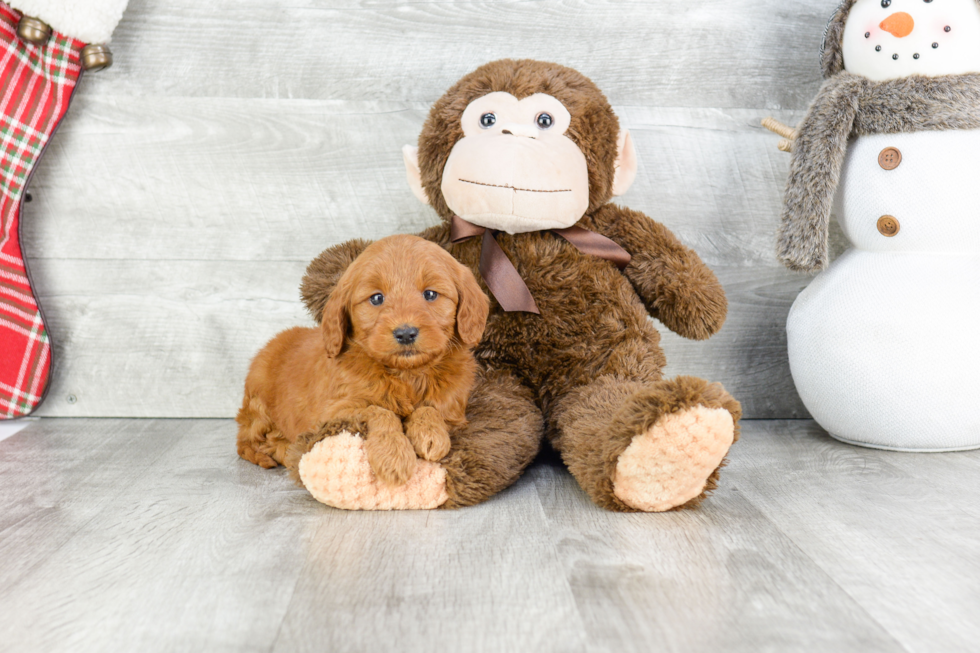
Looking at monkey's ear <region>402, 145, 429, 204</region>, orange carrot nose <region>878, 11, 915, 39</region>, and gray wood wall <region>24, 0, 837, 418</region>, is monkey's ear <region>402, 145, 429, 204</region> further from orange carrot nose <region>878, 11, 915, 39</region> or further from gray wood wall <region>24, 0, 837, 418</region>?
orange carrot nose <region>878, 11, 915, 39</region>

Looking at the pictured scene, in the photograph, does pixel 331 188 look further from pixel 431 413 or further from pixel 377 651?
pixel 377 651

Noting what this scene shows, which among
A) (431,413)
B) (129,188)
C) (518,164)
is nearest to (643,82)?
(518,164)

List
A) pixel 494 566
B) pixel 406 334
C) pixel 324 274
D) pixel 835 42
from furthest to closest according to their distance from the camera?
pixel 835 42, pixel 324 274, pixel 406 334, pixel 494 566

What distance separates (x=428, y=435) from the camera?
1098 millimetres

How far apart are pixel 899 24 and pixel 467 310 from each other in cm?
92

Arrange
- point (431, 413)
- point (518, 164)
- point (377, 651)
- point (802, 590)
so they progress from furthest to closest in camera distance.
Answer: point (518, 164) < point (431, 413) < point (802, 590) < point (377, 651)

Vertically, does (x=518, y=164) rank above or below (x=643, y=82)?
below

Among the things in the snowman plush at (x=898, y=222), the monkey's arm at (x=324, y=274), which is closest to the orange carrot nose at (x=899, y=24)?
the snowman plush at (x=898, y=222)

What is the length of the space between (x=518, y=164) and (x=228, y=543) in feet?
2.26

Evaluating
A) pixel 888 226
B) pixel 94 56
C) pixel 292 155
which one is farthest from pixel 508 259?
pixel 94 56

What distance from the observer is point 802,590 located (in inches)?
34.4

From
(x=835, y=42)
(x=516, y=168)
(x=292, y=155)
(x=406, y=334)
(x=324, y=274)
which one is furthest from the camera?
(x=292, y=155)

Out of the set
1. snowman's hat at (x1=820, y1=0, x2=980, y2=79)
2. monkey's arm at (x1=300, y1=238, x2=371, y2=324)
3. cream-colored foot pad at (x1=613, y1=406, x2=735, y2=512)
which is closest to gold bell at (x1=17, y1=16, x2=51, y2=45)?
monkey's arm at (x1=300, y1=238, x2=371, y2=324)

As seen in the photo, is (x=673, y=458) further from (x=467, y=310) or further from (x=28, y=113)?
(x=28, y=113)
